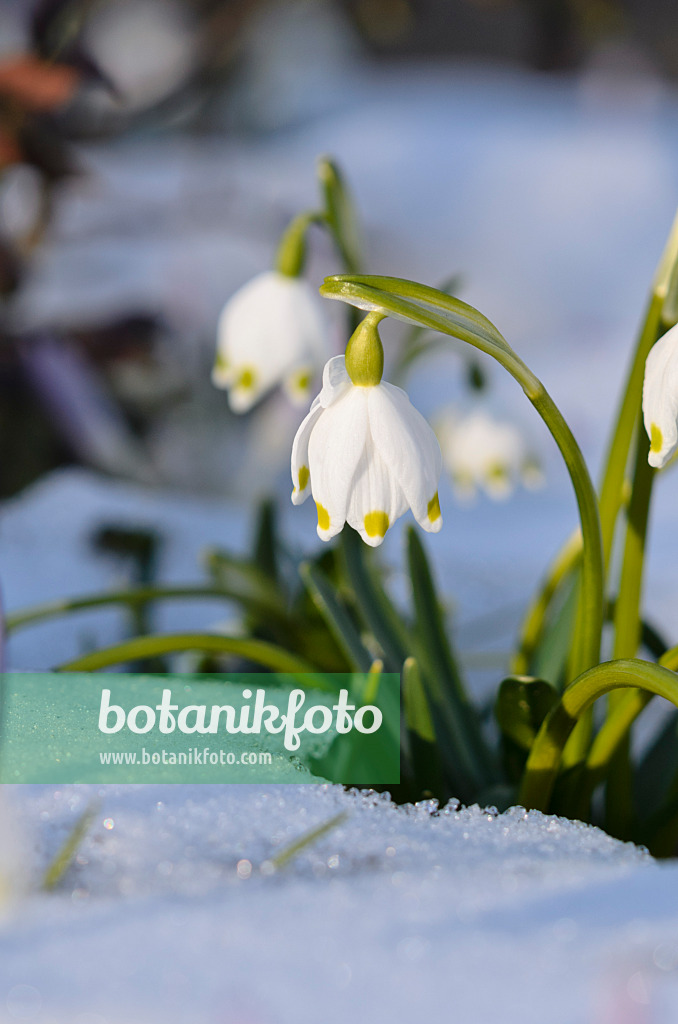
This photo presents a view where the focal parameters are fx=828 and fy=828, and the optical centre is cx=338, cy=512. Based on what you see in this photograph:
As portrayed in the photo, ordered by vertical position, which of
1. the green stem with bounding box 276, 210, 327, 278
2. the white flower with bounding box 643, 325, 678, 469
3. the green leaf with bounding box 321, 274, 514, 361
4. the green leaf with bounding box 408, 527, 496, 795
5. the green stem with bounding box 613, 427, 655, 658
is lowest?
the green leaf with bounding box 408, 527, 496, 795

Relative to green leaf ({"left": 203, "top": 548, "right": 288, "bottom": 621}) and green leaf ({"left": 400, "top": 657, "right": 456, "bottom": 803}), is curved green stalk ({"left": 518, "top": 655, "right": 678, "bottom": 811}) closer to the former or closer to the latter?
green leaf ({"left": 400, "top": 657, "right": 456, "bottom": 803})

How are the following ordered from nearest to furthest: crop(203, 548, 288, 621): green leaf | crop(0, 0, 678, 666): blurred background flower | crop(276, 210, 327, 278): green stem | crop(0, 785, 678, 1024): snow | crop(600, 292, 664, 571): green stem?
crop(0, 785, 678, 1024): snow < crop(600, 292, 664, 571): green stem < crop(276, 210, 327, 278): green stem < crop(203, 548, 288, 621): green leaf < crop(0, 0, 678, 666): blurred background flower

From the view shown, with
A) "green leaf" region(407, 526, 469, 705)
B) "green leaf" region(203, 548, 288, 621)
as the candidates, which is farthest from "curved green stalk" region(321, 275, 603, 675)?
"green leaf" region(203, 548, 288, 621)

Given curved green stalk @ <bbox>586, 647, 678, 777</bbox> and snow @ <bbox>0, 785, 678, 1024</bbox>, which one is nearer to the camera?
snow @ <bbox>0, 785, 678, 1024</bbox>

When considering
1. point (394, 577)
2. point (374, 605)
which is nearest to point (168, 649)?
point (374, 605)

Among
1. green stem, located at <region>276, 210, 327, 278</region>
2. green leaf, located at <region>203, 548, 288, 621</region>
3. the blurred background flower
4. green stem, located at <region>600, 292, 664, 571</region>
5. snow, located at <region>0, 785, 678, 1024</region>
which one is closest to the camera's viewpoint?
snow, located at <region>0, 785, 678, 1024</region>

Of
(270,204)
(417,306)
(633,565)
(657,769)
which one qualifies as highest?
(270,204)

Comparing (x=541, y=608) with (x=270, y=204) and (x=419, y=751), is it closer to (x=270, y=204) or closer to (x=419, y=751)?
(x=419, y=751)
